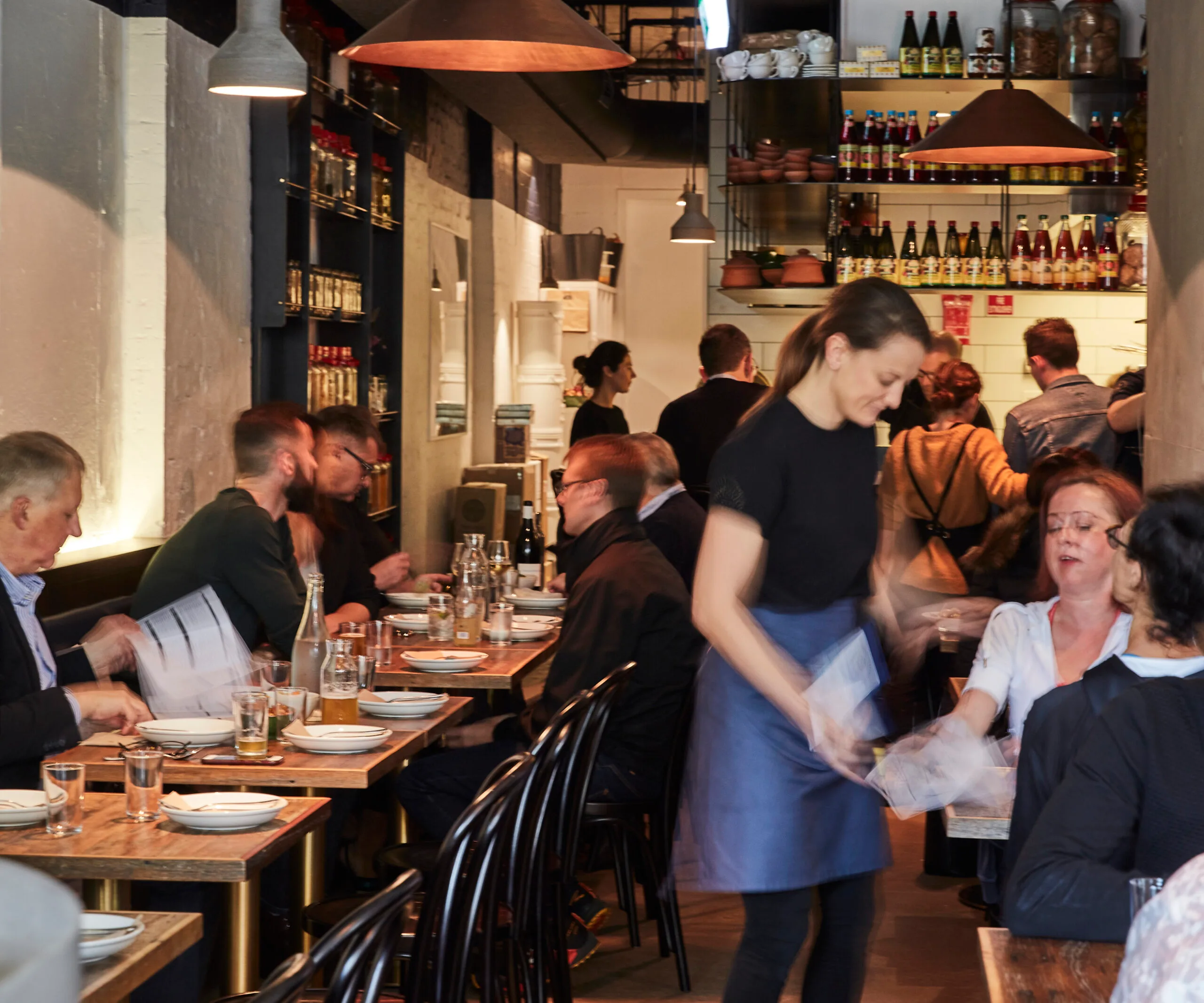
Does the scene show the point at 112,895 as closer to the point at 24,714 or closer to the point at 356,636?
the point at 24,714

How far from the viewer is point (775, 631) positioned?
2557 millimetres

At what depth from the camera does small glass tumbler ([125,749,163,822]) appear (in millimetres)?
2508

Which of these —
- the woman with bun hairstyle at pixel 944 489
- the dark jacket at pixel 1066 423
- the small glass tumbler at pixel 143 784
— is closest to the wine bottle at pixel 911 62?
the woman with bun hairstyle at pixel 944 489

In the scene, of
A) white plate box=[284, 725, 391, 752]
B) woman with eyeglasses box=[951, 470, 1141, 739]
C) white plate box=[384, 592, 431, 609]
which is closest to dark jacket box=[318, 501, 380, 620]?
white plate box=[384, 592, 431, 609]

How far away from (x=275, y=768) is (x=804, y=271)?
481cm

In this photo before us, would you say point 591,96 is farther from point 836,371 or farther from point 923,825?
point 836,371

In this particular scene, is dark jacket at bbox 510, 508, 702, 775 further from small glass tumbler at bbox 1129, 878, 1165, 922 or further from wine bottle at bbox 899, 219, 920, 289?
wine bottle at bbox 899, 219, 920, 289

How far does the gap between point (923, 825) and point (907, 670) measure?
968mm

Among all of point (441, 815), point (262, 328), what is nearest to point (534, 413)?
point (262, 328)

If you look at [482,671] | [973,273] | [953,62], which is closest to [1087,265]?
[973,273]

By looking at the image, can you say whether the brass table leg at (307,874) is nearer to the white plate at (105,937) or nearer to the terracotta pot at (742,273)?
the white plate at (105,937)

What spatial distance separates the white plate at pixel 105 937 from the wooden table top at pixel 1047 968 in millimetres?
1067

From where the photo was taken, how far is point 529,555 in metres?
6.97

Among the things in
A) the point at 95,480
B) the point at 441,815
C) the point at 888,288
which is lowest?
the point at 441,815
